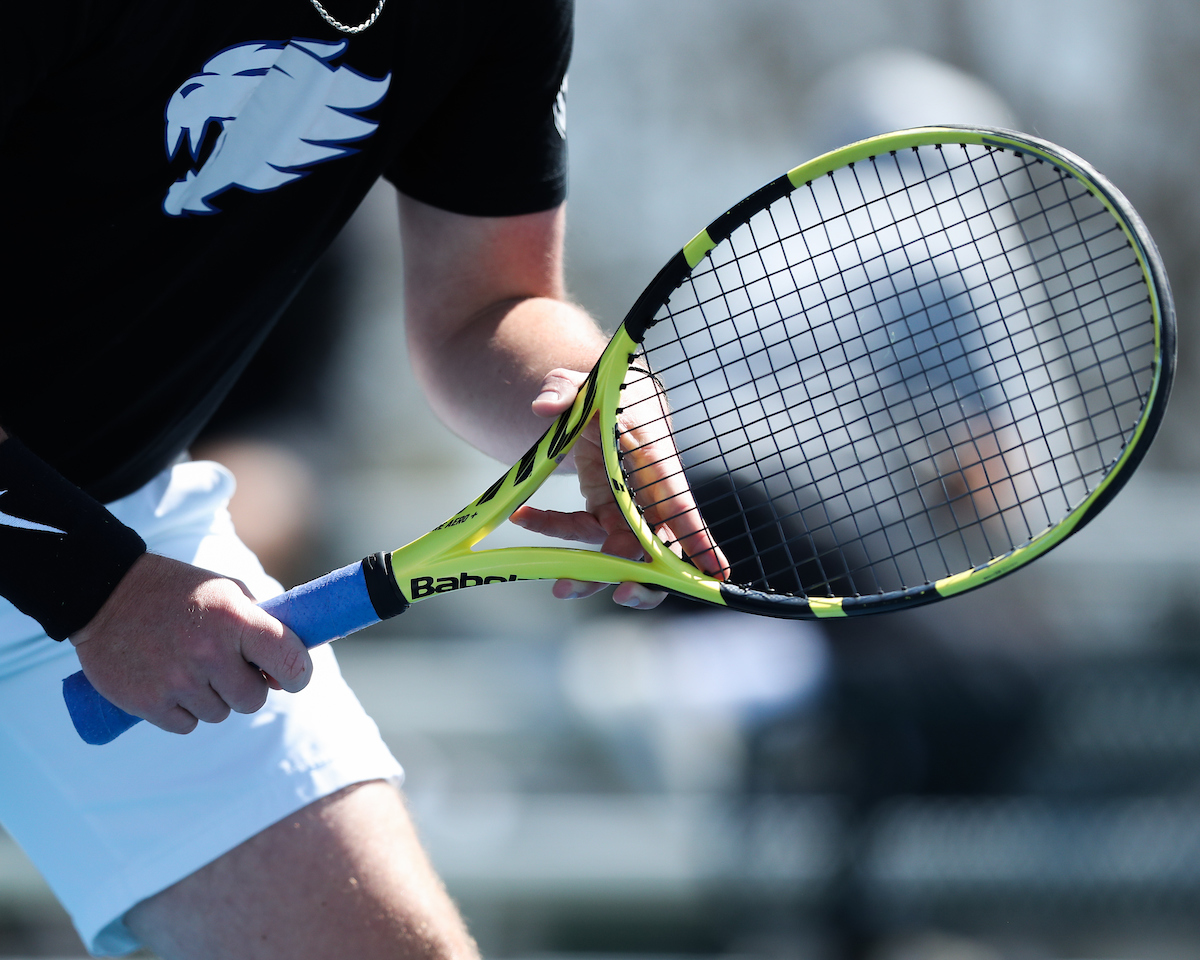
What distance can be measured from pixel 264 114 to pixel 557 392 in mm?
498

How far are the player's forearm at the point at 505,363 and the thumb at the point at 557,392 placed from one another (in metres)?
0.07

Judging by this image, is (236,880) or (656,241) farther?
(656,241)

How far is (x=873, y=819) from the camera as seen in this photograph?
10.3 feet

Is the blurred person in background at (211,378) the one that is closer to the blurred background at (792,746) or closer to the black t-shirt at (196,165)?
the black t-shirt at (196,165)

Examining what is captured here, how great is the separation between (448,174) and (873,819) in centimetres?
208

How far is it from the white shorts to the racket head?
1.80 ft

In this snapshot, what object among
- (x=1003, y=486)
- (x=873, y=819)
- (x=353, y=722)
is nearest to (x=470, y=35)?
(x=353, y=722)

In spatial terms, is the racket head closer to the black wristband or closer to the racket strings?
the racket strings

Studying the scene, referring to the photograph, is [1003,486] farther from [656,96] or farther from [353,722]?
[656,96]

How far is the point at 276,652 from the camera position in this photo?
135cm

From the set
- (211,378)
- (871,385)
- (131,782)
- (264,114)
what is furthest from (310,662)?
(871,385)

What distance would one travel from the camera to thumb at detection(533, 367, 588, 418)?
5.09 ft

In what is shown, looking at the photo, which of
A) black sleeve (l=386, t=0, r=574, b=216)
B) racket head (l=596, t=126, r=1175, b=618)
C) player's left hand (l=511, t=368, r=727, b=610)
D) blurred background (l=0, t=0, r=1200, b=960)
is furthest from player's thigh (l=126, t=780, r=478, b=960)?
blurred background (l=0, t=0, r=1200, b=960)

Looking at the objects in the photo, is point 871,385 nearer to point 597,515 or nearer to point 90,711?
point 597,515
